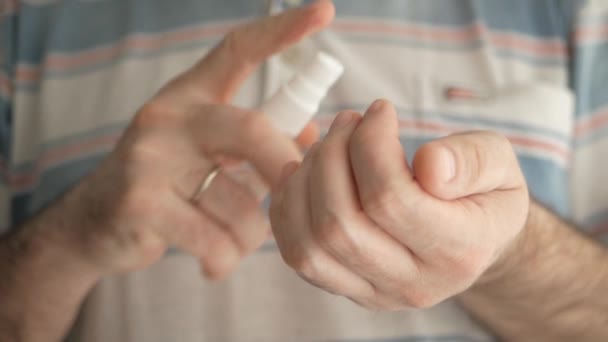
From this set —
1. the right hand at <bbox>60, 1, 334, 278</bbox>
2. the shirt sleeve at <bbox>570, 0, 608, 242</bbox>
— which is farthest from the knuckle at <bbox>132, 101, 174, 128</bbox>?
the shirt sleeve at <bbox>570, 0, 608, 242</bbox>

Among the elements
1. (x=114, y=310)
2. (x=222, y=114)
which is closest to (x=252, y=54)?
(x=222, y=114)

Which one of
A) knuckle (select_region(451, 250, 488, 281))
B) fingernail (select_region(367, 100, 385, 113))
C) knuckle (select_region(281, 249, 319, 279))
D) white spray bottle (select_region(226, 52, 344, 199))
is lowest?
knuckle (select_region(281, 249, 319, 279))

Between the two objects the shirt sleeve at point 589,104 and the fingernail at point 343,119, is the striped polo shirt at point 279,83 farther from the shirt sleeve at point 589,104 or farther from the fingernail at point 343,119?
the fingernail at point 343,119

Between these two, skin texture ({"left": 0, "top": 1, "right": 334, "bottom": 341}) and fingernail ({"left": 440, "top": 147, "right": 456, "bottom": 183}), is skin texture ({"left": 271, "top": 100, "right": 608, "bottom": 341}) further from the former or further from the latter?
skin texture ({"left": 0, "top": 1, "right": 334, "bottom": 341})

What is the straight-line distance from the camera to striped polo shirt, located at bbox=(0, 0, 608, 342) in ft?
1.74

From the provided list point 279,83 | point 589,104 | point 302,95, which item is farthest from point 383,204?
point 589,104

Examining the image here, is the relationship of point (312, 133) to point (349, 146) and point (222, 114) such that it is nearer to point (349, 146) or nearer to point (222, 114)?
point (222, 114)

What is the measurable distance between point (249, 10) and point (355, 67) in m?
0.14

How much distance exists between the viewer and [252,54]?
418 mm

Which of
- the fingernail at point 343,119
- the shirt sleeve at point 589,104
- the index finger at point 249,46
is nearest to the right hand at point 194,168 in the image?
the index finger at point 249,46

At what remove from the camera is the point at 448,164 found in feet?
0.80

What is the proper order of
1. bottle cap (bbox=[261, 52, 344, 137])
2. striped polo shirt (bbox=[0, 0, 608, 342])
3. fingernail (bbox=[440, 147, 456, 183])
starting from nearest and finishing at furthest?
fingernail (bbox=[440, 147, 456, 183])
bottle cap (bbox=[261, 52, 344, 137])
striped polo shirt (bbox=[0, 0, 608, 342])

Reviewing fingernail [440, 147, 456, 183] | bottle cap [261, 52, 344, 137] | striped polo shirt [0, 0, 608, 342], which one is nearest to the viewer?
fingernail [440, 147, 456, 183]

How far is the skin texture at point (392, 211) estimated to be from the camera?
0.82ft
